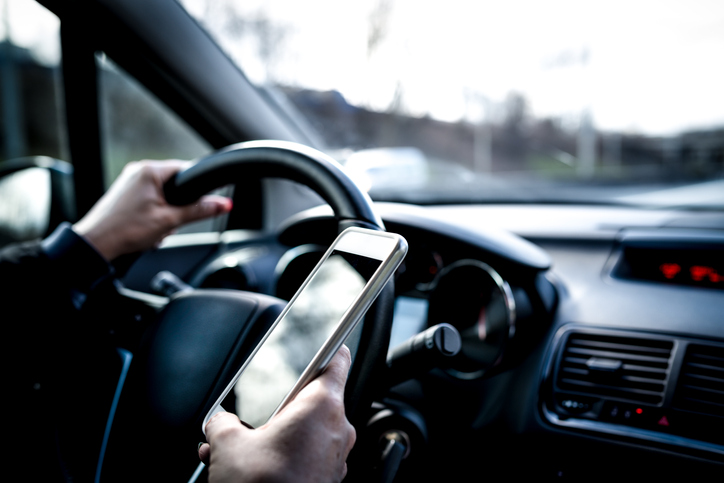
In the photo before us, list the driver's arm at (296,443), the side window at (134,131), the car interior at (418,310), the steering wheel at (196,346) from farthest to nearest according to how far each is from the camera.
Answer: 1. the side window at (134,131)
2. the car interior at (418,310)
3. the steering wheel at (196,346)
4. the driver's arm at (296,443)

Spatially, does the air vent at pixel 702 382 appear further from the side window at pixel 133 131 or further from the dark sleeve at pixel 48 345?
the side window at pixel 133 131

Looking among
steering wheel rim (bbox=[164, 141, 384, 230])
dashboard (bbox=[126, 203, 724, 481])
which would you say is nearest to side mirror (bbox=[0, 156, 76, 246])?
dashboard (bbox=[126, 203, 724, 481])

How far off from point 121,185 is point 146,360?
1.78ft

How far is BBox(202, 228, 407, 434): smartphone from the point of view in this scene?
76 centimetres

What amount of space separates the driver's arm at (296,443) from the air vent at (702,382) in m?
1.14

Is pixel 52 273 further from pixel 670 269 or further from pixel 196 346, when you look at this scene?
pixel 670 269

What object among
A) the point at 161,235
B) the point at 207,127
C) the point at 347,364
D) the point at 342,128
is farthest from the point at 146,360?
the point at 342,128

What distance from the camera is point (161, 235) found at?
159cm

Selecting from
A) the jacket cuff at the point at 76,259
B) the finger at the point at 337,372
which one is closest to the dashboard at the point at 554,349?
the jacket cuff at the point at 76,259

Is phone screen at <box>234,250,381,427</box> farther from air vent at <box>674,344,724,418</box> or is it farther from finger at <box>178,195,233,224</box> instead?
air vent at <box>674,344,724,418</box>

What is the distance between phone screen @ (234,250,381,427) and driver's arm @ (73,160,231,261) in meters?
0.58

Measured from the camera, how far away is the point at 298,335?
3.67 feet

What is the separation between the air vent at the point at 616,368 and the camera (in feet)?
4.91

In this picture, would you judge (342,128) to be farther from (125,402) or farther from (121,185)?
(125,402)
